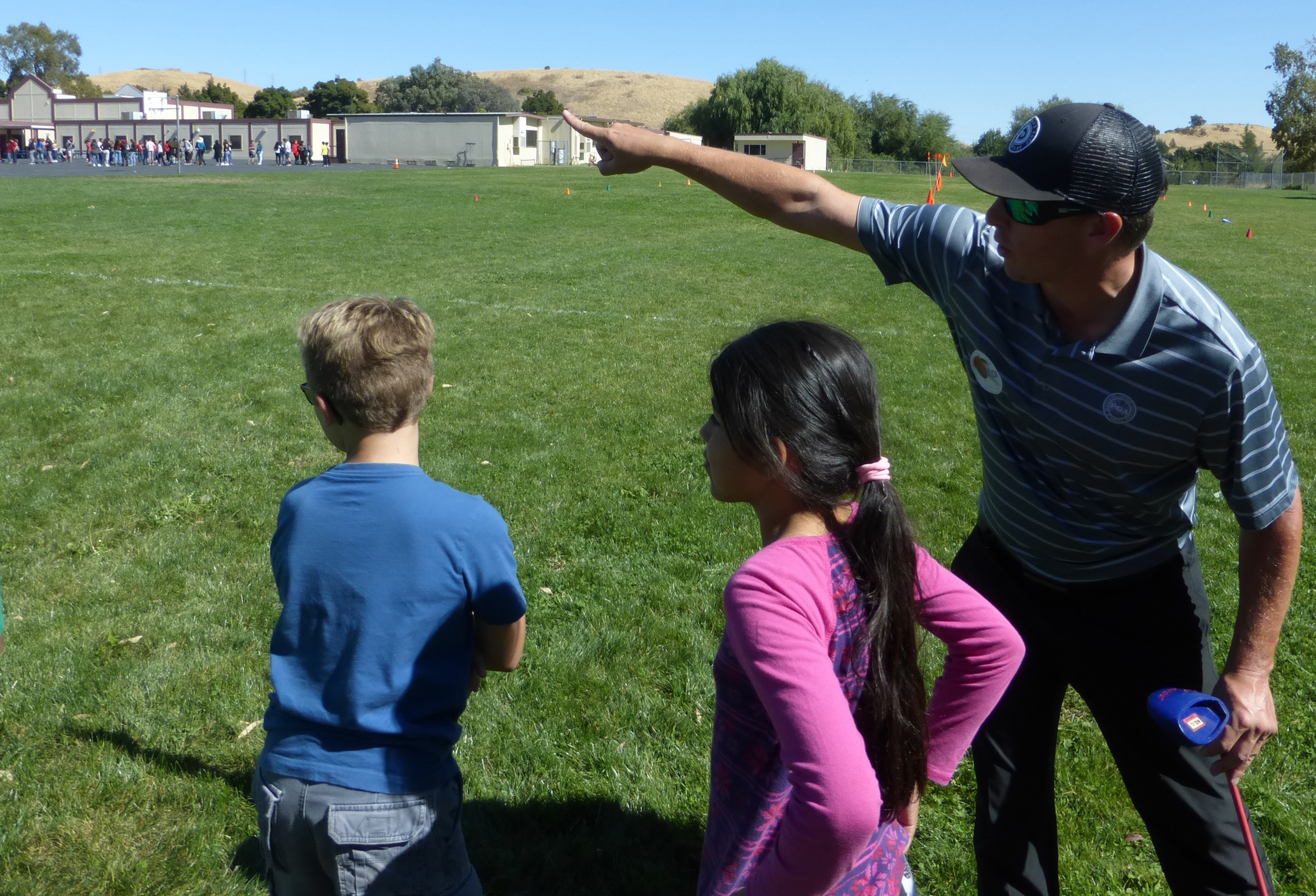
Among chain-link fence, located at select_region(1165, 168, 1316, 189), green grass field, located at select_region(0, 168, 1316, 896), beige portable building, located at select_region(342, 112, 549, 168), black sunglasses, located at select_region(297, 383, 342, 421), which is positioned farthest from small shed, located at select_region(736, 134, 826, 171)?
black sunglasses, located at select_region(297, 383, 342, 421)

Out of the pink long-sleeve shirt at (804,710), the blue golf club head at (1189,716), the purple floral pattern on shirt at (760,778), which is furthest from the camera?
the blue golf club head at (1189,716)

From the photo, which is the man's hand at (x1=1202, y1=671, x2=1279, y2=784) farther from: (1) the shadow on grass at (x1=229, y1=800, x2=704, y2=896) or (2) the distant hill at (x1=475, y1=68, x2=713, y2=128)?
(2) the distant hill at (x1=475, y1=68, x2=713, y2=128)

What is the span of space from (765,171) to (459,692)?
160cm

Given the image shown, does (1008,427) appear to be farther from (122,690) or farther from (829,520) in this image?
(122,690)

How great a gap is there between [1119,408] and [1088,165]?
1.73 ft

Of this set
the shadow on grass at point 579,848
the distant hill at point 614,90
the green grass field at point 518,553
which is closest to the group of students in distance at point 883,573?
the green grass field at point 518,553

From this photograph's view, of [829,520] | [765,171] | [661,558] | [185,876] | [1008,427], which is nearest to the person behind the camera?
[829,520]

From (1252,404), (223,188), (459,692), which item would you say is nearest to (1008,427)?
(1252,404)

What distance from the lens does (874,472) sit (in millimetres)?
1693

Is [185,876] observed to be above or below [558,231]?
below

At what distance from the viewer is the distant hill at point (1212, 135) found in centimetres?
16775

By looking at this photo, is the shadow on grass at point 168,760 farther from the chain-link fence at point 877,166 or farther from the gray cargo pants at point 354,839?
the chain-link fence at point 877,166

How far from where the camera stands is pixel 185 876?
3.04 m

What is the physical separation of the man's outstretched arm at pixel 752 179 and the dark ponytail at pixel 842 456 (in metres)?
1.02
